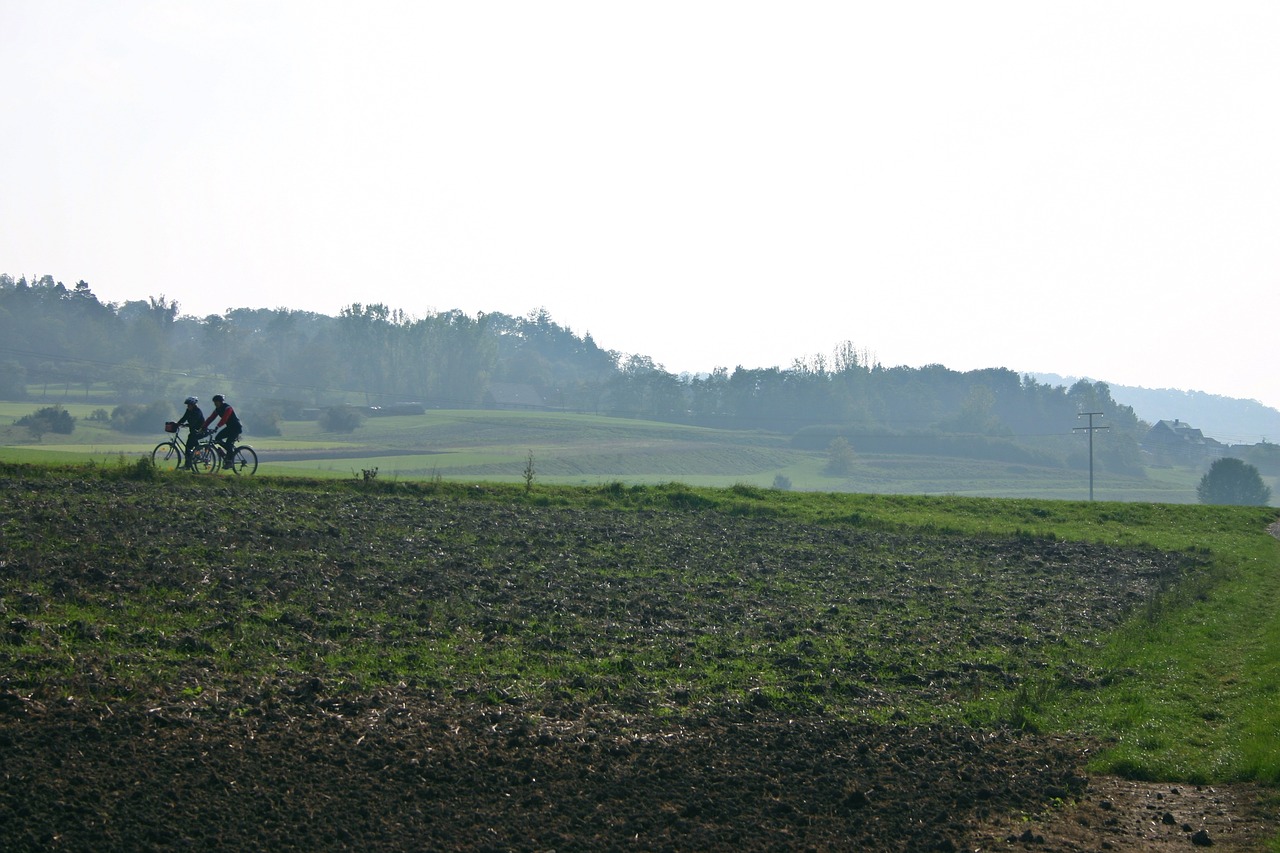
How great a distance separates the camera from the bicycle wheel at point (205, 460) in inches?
1191

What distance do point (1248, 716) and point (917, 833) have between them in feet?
21.3

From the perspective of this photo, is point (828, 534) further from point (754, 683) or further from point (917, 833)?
point (917, 833)

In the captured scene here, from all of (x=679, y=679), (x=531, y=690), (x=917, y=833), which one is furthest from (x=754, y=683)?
(x=917, y=833)

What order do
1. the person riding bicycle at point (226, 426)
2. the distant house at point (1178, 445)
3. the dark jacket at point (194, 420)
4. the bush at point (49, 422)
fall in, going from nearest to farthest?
1. the person riding bicycle at point (226, 426)
2. the dark jacket at point (194, 420)
3. the bush at point (49, 422)
4. the distant house at point (1178, 445)

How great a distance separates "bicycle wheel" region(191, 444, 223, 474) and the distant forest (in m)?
77.2

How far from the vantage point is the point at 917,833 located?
9.55m

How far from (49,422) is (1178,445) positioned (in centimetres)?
13472

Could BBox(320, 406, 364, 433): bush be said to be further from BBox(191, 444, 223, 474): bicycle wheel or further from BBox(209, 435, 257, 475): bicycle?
BBox(191, 444, 223, 474): bicycle wheel

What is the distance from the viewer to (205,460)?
100 feet

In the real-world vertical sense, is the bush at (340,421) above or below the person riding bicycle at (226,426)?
above

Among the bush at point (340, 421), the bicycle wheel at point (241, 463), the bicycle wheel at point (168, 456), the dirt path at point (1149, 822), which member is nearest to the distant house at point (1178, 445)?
the bush at point (340, 421)

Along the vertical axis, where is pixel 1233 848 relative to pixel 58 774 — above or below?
below

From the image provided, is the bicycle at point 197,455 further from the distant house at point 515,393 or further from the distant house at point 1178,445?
the distant house at point 1178,445

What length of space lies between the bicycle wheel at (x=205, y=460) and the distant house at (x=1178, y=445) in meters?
134
